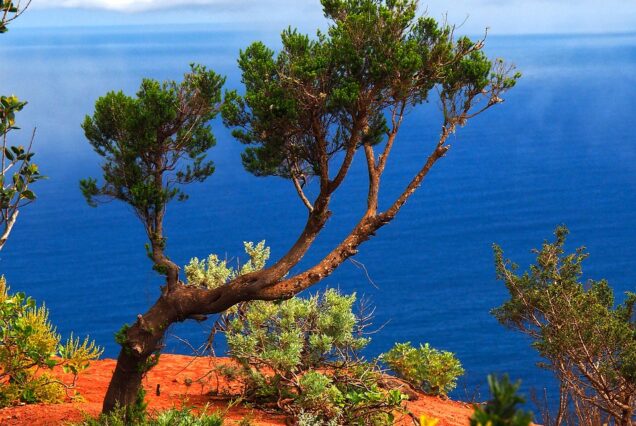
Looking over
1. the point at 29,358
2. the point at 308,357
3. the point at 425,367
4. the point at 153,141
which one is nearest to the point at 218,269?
the point at 308,357

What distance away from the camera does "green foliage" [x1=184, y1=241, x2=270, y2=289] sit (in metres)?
15.5

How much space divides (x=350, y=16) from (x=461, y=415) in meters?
7.76

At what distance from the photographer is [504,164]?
108m

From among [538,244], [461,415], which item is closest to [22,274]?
[538,244]

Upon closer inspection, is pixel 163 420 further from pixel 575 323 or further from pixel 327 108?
pixel 575 323

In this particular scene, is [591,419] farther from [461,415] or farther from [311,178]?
[311,178]

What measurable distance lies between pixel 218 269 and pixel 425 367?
452 centimetres

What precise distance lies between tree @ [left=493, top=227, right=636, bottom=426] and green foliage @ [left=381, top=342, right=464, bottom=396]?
1827 millimetres

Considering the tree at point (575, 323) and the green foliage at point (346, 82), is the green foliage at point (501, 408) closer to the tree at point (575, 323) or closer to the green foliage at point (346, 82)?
the green foliage at point (346, 82)

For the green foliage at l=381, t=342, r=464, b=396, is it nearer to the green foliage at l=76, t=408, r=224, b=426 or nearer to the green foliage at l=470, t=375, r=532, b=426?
the green foliage at l=76, t=408, r=224, b=426

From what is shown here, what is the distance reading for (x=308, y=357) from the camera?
1462 cm

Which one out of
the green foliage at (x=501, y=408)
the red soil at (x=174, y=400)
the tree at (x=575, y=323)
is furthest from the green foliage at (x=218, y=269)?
the green foliage at (x=501, y=408)

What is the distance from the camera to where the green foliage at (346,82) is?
11266mm

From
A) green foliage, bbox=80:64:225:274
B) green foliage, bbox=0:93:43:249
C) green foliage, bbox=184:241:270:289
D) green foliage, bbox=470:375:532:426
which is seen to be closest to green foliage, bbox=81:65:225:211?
green foliage, bbox=80:64:225:274
